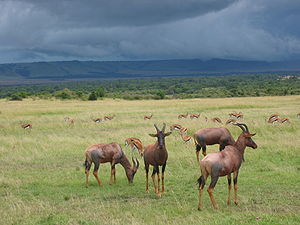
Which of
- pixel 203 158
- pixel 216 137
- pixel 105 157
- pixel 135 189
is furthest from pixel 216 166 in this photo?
pixel 216 137

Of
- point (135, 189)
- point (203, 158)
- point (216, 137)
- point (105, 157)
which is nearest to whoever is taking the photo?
point (203, 158)

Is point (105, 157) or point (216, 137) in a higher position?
point (216, 137)

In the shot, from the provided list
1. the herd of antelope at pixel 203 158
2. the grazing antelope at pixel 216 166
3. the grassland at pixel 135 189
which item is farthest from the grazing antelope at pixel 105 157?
the grazing antelope at pixel 216 166

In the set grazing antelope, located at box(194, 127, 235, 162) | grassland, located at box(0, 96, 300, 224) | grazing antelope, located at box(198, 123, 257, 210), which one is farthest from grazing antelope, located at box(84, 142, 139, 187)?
grazing antelope, located at box(198, 123, 257, 210)

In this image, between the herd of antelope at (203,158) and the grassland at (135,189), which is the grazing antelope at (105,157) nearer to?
the herd of antelope at (203,158)

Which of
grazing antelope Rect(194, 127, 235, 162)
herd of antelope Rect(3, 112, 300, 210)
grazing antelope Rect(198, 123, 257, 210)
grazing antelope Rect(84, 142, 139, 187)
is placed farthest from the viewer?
grazing antelope Rect(194, 127, 235, 162)

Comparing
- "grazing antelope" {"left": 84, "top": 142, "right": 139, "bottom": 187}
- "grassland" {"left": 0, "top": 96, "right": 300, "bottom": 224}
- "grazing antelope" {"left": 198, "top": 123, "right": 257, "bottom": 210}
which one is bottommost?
"grassland" {"left": 0, "top": 96, "right": 300, "bottom": 224}

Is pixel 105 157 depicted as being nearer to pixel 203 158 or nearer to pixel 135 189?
pixel 135 189

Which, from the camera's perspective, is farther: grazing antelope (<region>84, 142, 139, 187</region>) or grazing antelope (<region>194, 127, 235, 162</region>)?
grazing antelope (<region>194, 127, 235, 162</region>)

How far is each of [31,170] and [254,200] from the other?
353 inches

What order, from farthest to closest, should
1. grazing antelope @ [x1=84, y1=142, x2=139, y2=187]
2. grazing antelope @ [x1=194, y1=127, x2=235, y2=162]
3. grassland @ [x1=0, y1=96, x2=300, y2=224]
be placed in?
grazing antelope @ [x1=194, y1=127, x2=235, y2=162]
grazing antelope @ [x1=84, y1=142, x2=139, y2=187]
grassland @ [x1=0, y1=96, x2=300, y2=224]

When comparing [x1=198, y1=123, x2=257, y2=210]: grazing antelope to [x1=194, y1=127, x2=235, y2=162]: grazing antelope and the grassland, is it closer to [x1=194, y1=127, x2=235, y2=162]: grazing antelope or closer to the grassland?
the grassland

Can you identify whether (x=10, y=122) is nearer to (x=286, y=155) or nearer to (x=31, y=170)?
(x=31, y=170)

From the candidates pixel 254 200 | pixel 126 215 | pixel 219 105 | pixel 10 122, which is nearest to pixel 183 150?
pixel 254 200
